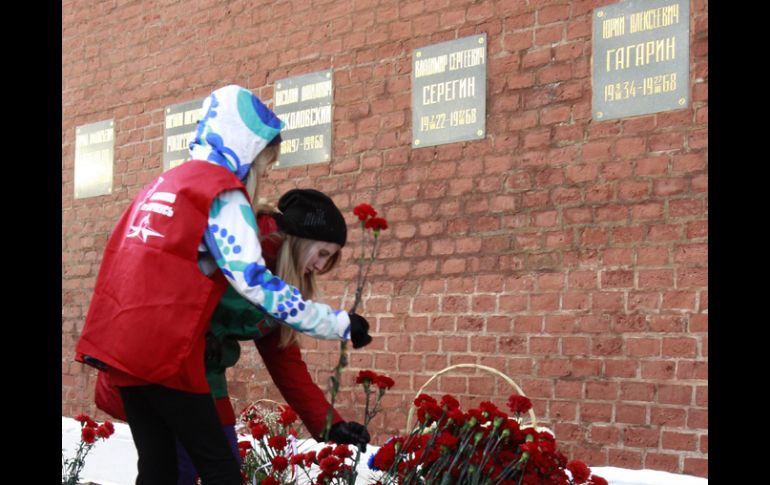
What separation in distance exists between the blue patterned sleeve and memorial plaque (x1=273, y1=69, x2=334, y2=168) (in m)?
3.02

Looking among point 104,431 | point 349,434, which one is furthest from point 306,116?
point 349,434

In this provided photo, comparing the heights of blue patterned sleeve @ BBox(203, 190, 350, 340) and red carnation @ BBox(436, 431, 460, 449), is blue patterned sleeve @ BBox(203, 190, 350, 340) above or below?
above

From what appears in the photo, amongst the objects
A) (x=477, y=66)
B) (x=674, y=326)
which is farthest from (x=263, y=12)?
(x=674, y=326)

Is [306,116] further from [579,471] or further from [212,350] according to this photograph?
[579,471]

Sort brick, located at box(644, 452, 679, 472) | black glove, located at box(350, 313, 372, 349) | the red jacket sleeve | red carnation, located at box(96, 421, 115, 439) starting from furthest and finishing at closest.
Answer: brick, located at box(644, 452, 679, 472) → red carnation, located at box(96, 421, 115, 439) → the red jacket sleeve → black glove, located at box(350, 313, 372, 349)

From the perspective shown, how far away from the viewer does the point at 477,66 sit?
4852 mm

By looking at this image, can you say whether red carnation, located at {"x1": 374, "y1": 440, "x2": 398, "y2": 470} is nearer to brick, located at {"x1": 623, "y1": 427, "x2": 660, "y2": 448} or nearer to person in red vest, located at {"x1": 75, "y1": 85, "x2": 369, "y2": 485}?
person in red vest, located at {"x1": 75, "y1": 85, "x2": 369, "y2": 485}

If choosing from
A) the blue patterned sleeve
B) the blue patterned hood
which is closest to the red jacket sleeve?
the blue patterned sleeve

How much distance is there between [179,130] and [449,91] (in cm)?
221

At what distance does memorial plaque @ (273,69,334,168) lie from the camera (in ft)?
18.2

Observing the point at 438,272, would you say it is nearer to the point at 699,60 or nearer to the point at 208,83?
the point at 699,60

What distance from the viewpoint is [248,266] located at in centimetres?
245

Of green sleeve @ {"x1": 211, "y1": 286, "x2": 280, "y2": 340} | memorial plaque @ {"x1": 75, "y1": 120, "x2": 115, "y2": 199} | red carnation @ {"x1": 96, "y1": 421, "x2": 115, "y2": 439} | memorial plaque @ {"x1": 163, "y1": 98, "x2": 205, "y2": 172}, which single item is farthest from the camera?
memorial plaque @ {"x1": 75, "y1": 120, "x2": 115, "y2": 199}

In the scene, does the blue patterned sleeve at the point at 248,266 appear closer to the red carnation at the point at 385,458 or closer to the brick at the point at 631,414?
the red carnation at the point at 385,458
